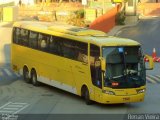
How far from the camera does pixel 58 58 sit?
77.3 feet

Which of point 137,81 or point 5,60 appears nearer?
point 137,81

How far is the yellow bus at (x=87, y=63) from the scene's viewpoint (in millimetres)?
19953

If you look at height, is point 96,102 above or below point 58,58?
below

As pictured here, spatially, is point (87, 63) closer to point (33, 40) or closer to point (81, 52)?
point (81, 52)

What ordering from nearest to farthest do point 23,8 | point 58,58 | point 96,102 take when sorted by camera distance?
point 96,102, point 58,58, point 23,8

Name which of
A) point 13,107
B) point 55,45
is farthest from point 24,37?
point 13,107

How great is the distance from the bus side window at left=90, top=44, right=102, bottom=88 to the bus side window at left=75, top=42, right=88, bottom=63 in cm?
47

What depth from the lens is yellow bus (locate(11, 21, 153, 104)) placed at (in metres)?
20.0

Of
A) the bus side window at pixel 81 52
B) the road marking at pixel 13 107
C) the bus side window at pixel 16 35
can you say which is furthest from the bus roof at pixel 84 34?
the road marking at pixel 13 107

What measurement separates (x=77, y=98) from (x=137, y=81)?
3.45 metres

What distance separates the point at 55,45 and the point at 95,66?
4.02m

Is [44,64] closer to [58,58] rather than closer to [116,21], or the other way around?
[58,58]

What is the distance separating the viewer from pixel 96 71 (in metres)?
20.4

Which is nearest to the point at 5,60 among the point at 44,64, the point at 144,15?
the point at 44,64
